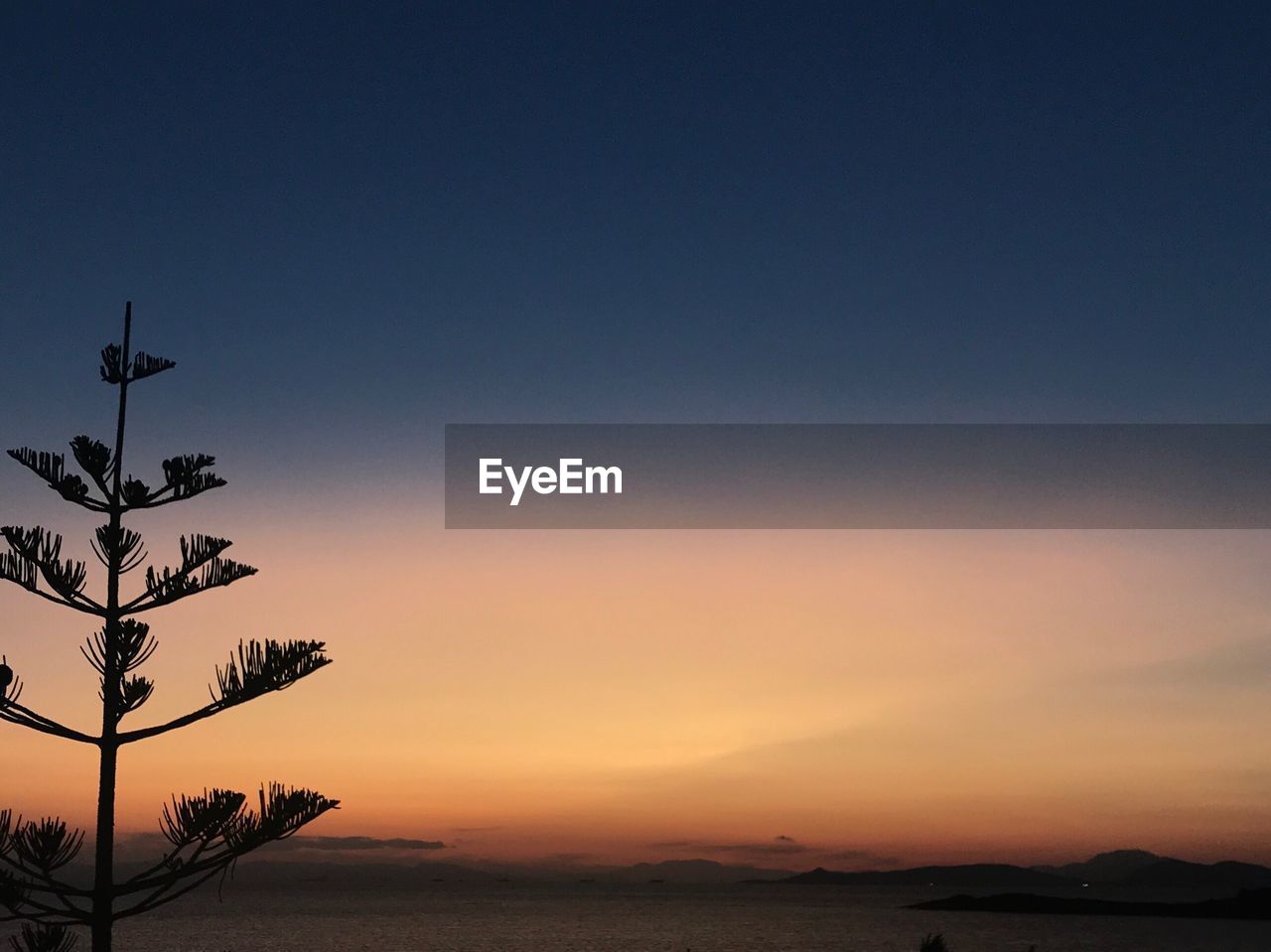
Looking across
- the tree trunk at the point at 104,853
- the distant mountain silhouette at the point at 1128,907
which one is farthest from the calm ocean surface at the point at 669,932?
the tree trunk at the point at 104,853

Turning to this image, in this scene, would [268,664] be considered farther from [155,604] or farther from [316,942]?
[316,942]

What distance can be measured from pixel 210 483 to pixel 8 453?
140 centimetres

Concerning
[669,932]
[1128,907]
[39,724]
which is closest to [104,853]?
[39,724]

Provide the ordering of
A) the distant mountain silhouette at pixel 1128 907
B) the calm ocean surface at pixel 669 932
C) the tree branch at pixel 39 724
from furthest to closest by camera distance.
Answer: the distant mountain silhouette at pixel 1128 907 < the calm ocean surface at pixel 669 932 < the tree branch at pixel 39 724

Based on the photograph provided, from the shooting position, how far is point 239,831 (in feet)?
28.2

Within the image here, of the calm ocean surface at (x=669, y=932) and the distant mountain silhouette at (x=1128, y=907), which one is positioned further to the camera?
the distant mountain silhouette at (x=1128, y=907)

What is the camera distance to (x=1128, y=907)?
548 feet

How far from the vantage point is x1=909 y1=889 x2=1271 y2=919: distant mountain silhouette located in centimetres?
13950

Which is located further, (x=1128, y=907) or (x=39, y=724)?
(x=1128, y=907)

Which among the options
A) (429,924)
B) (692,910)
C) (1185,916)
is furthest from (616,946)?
(1185,916)

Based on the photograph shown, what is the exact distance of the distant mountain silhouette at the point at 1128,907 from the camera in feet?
458

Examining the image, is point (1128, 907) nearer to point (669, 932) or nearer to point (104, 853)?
point (669, 932)

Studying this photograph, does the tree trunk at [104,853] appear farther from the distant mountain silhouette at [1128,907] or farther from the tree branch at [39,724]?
the distant mountain silhouette at [1128,907]

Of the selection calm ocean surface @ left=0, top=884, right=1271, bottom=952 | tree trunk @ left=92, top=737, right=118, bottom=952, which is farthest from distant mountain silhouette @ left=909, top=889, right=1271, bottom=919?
tree trunk @ left=92, top=737, right=118, bottom=952
